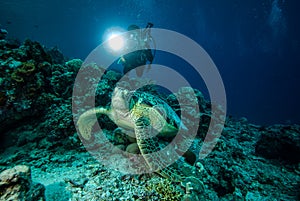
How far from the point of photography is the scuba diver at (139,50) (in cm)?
744

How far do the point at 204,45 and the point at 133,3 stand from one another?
3303cm

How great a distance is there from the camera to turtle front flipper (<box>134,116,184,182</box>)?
219cm

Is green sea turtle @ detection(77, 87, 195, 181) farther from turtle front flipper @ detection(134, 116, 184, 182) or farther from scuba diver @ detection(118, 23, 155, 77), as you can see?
scuba diver @ detection(118, 23, 155, 77)

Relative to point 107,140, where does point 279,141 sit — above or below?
above

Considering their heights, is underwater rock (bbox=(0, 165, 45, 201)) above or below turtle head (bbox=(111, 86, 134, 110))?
Answer: below

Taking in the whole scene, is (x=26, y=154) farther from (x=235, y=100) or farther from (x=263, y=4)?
Result: (x=235, y=100)

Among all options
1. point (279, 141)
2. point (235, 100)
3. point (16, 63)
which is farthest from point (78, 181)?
point (235, 100)

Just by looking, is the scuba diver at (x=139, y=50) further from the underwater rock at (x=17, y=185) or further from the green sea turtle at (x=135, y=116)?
the underwater rock at (x=17, y=185)

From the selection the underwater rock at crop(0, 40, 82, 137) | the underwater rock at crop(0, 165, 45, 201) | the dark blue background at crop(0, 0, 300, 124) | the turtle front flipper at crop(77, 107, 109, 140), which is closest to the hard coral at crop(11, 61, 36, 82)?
the underwater rock at crop(0, 40, 82, 137)

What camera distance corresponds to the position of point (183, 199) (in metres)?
1.88

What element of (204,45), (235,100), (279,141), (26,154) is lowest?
(26,154)

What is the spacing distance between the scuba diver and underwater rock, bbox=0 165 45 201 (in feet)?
21.3

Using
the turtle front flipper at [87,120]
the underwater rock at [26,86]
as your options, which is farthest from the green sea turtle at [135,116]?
the underwater rock at [26,86]

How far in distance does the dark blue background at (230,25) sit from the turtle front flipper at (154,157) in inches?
1001
